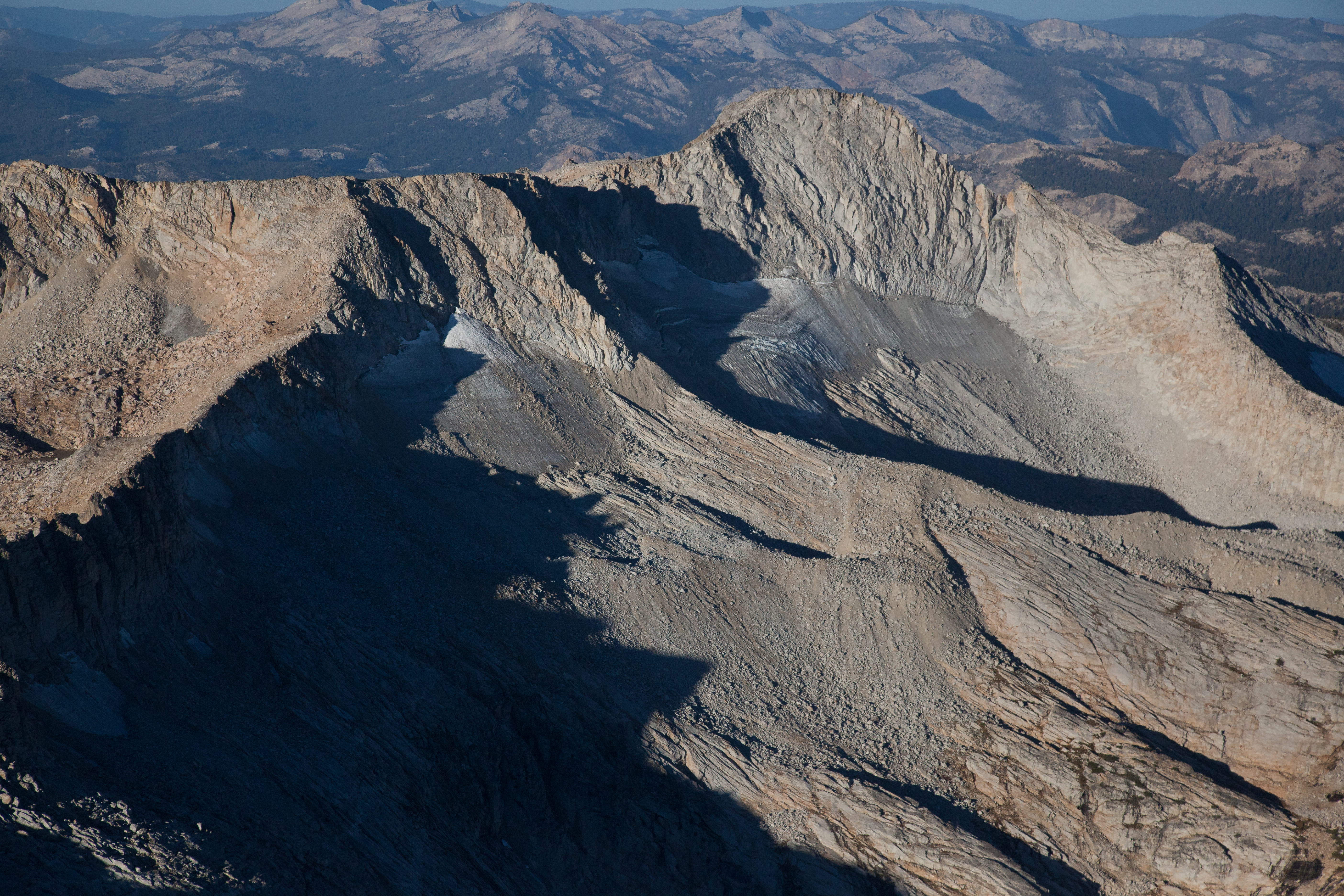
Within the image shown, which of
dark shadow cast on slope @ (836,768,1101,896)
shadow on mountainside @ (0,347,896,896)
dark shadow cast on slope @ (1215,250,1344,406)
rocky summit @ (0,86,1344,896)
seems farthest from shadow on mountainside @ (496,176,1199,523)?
dark shadow cast on slope @ (836,768,1101,896)

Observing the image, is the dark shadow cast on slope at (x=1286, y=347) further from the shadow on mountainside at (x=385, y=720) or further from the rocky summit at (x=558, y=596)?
the shadow on mountainside at (x=385, y=720)

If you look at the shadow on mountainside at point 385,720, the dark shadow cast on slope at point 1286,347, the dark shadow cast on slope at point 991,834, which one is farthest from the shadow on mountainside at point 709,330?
the dark shadow cast on slope at point 991,834

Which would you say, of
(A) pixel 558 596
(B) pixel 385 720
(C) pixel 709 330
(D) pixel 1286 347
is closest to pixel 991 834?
(A) pixel 558 596

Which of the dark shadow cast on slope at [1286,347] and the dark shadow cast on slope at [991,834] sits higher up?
the dark shadow cast on slope at [1286,347]

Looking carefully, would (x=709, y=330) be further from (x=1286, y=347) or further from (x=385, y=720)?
(x=1286, y=347)

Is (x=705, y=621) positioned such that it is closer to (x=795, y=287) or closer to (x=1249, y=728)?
(x=1249, y=728)

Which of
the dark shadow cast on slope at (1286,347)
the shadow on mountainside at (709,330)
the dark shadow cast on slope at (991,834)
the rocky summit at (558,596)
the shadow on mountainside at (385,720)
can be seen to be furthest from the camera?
the dark shadow cast on slope at (1286,347)
